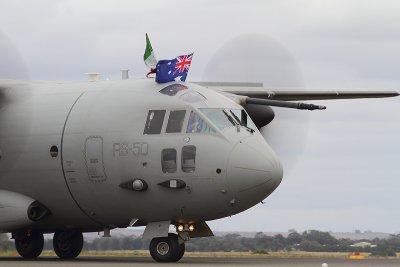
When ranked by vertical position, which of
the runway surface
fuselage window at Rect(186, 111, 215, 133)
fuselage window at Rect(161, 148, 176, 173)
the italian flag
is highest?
the italian flag

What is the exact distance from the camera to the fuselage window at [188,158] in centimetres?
3216

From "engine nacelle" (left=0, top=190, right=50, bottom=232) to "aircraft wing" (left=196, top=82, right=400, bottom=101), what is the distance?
7384 mm

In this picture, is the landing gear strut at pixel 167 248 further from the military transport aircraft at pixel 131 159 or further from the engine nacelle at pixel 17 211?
the engine nacelle at pixel 17 211

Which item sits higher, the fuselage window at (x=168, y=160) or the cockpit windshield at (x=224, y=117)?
the cockpit windshield at (x=224, y=117)

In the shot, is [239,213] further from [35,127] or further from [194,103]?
[35,127]

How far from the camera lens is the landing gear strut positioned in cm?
3266

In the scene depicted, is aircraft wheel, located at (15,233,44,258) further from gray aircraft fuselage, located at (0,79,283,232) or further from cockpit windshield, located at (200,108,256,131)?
cockpit windshield, located at (200,108,256,131)

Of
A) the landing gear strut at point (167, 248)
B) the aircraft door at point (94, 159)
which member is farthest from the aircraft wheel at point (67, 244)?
the landing gear strut at point (167, 248)

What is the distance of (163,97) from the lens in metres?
33.4

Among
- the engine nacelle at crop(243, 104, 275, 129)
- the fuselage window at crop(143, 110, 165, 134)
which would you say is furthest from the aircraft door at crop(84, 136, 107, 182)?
the engine nacelle at crop(243, 104, 275, 129)

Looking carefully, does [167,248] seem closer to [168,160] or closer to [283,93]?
[168,160]

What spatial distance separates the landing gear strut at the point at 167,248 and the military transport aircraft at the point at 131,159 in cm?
3

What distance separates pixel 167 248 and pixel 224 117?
394cm

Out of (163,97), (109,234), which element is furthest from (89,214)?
(163,97)
